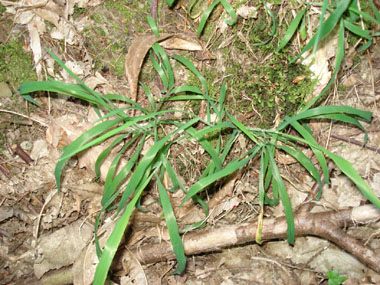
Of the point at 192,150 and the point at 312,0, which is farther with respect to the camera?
the point at 192,150

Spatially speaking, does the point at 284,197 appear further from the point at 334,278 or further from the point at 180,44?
the point at 180,44

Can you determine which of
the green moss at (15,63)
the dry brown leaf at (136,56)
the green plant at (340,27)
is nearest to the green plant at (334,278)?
the green plant at (340,27)

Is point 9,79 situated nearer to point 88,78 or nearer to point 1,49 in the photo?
point 1,49

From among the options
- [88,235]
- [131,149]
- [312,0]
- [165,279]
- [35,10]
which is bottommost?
[165,279]

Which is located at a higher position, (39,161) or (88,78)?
(88,78)

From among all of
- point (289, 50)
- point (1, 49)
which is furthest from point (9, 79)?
point (289, 50)

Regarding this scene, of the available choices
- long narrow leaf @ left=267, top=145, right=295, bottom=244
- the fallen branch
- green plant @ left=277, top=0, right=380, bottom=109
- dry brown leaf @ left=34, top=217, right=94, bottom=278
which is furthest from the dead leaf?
dry brown leaf @ left=34, top=217, right=94, bottom=278
